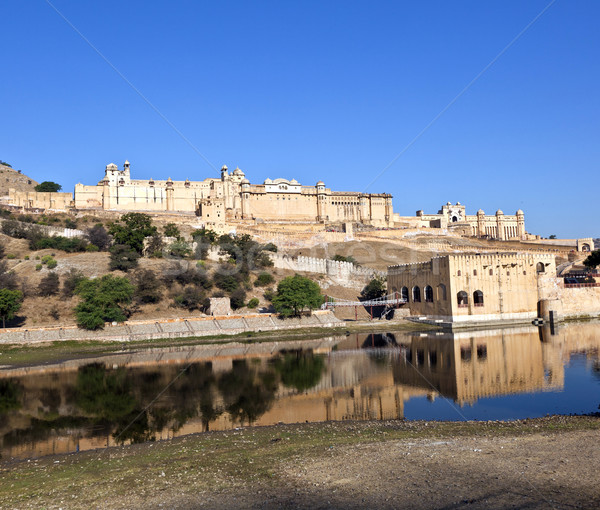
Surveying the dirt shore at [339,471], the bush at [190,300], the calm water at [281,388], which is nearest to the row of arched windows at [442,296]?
the calm water at [281,388]

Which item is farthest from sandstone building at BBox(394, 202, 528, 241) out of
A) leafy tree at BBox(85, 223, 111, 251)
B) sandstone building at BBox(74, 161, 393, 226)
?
leafy tree at BBox(85, 223, 111, 251)

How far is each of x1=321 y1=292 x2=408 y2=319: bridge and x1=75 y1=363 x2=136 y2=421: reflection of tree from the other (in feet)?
70.9

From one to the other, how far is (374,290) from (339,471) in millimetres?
38860

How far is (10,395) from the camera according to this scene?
1945 centimetres

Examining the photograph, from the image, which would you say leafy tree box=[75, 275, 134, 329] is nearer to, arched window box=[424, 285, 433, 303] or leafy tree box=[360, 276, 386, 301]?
A: leafy tree box=[360, 276, 386, 301]

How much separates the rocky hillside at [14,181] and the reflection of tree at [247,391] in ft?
254

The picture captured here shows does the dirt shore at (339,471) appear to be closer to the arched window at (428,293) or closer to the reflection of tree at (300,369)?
the reflection of tree at (300,369)

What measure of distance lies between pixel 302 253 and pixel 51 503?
2210 inches

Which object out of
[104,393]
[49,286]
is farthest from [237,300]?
[104,393]

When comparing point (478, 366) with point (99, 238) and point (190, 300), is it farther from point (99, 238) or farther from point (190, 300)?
point (99, 238)

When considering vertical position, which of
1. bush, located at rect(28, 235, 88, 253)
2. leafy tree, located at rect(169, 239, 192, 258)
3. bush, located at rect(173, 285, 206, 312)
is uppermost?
bush, located at rect(28, 235, 88, 253)

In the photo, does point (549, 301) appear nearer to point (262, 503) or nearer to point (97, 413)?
point (97, 413)

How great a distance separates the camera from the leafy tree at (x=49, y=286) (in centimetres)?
3844

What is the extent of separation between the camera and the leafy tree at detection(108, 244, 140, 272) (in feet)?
147
